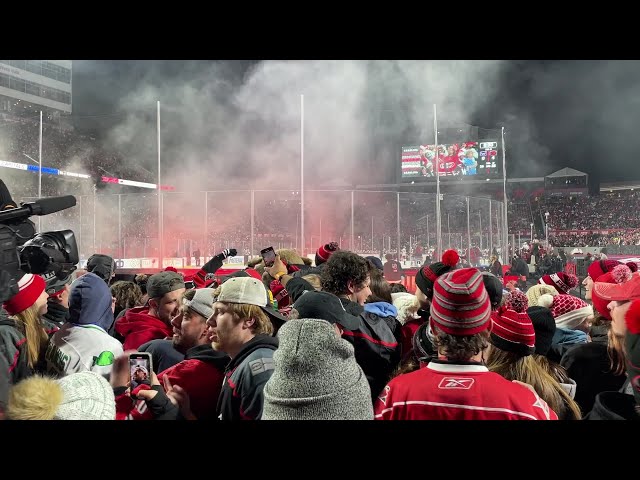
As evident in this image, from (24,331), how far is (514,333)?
2.32m

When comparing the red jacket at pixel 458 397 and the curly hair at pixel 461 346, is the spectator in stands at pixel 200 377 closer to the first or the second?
the red jacket at pixel 458 397

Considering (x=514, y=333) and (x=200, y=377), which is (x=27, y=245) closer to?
(x=200, y=377)

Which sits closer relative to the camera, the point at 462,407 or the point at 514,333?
the point at 462,407

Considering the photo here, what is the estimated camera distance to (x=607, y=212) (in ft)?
128

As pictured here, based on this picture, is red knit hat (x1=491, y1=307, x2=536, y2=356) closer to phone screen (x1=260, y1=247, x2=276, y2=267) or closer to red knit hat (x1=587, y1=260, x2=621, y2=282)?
red knit hat (x1=587, y1=260, x2=621, y2=282)

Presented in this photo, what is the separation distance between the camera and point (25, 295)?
8.69ft

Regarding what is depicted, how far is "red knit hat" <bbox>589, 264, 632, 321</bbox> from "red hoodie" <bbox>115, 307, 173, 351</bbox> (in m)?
2.90

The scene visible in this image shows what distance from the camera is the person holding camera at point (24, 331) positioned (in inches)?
96.1

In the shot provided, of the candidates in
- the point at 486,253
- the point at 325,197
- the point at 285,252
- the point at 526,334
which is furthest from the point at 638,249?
the point at 526,334

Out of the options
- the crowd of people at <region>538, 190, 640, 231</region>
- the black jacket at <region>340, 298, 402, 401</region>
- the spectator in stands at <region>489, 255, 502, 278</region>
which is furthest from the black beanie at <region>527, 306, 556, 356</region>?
the crowd of people at <region>538, 190, 640, 231</region>

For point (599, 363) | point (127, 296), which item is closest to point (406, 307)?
point (599, 363)

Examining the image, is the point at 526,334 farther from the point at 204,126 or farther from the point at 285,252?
the point at 204,126

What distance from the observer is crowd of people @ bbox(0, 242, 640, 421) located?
69.7 inches

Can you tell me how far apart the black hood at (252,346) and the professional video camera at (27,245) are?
887 millimetres
